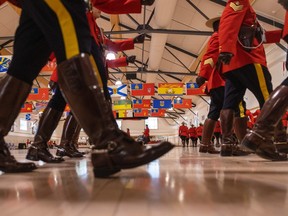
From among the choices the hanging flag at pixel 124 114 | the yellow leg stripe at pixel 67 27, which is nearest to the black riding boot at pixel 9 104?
the yellow leg stripe at pixel 67 27

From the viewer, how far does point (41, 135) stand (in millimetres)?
2475

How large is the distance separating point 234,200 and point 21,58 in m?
1.22

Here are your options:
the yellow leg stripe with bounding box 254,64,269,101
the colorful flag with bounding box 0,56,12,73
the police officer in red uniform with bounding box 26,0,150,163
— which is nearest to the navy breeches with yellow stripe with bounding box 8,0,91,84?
Answer: the police officer in red uniform with bounding box 26,0,150,163

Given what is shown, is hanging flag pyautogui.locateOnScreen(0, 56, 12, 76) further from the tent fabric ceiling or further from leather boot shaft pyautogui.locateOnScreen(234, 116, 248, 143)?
leather boot shaft pyautogui.locateOnScreen(234, 116, 248, 143)

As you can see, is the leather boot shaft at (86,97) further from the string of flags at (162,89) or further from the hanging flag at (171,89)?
the hanging flag at (171,89)

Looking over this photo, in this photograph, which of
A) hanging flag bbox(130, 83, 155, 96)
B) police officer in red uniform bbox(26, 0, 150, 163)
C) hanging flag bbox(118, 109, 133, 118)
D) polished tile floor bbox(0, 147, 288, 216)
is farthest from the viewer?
hanging flag bbox(118, 109, 133, 118)

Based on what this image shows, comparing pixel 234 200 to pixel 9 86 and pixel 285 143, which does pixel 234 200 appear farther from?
pixel 285 143

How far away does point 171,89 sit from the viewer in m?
14.0

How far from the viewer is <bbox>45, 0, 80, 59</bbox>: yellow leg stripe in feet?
3.94

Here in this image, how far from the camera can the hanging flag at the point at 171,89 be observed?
45.6 ft

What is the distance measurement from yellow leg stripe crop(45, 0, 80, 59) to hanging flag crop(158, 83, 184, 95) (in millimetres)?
12754

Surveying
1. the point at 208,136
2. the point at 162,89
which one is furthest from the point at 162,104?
the point at 208,136

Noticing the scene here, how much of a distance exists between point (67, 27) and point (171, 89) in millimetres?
12898

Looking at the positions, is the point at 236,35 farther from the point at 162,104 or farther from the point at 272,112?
the point at 162,104
